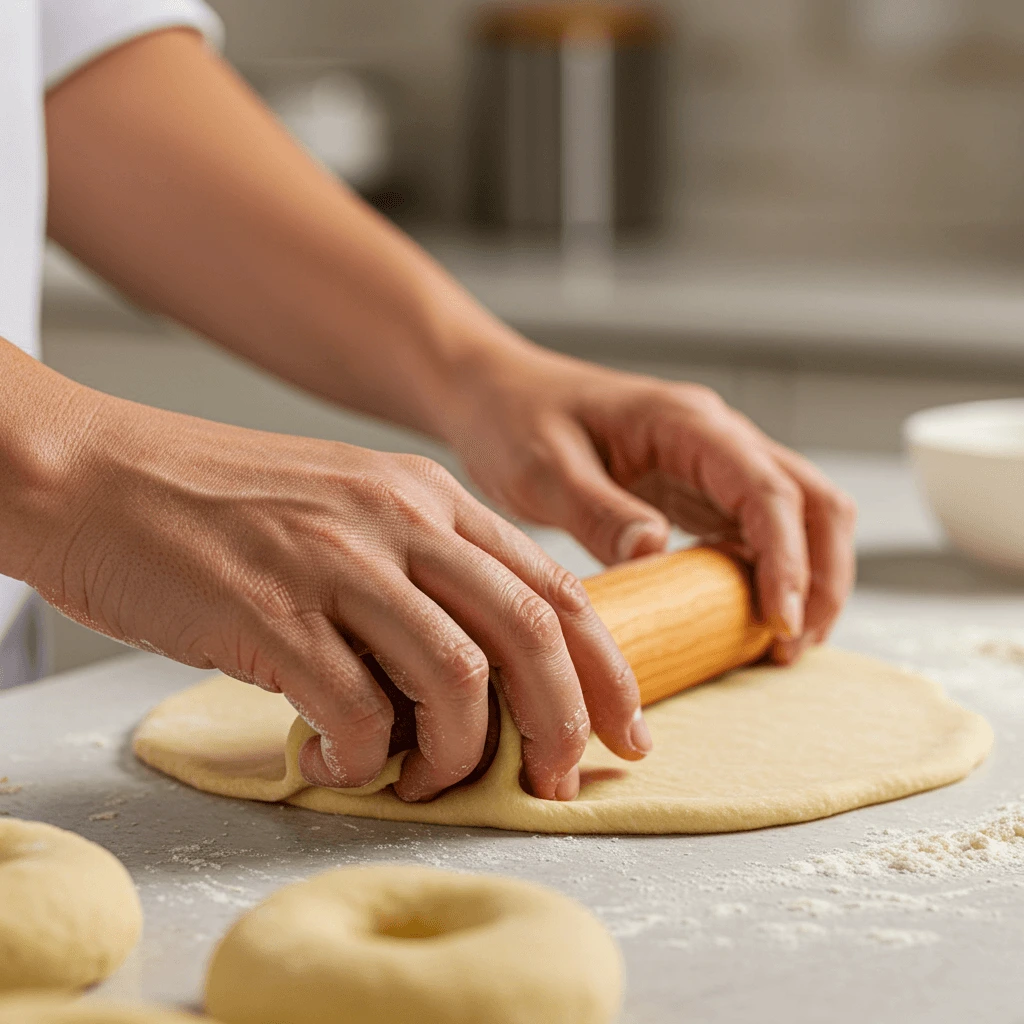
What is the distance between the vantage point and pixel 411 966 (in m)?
0.56

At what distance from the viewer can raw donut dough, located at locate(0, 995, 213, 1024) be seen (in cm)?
54

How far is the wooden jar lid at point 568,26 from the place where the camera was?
2768mm

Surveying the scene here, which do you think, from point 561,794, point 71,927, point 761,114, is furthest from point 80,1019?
point 761,114

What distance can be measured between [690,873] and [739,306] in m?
1.71

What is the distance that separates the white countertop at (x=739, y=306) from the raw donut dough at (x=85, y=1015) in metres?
1.89

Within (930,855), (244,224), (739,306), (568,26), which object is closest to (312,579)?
(930,855)

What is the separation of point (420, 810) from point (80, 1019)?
0.99 feet

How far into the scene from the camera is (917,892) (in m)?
0.73

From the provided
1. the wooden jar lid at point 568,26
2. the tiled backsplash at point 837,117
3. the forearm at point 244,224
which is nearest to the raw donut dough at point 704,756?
the forearm at point 244,224

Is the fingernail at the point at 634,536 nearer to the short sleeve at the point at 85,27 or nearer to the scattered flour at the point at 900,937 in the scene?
the scattered flour at the point at 900,937

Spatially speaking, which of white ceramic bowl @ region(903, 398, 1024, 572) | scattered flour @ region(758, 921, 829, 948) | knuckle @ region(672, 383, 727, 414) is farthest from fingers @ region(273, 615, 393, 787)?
white ceramic bowl @ region(903, 398, 1024, 572)

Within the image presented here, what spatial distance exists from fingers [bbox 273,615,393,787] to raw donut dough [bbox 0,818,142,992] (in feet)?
0.40

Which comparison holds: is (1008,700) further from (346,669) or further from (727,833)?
(346,669)

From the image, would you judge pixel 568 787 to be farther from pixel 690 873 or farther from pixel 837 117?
pixel 837 117
